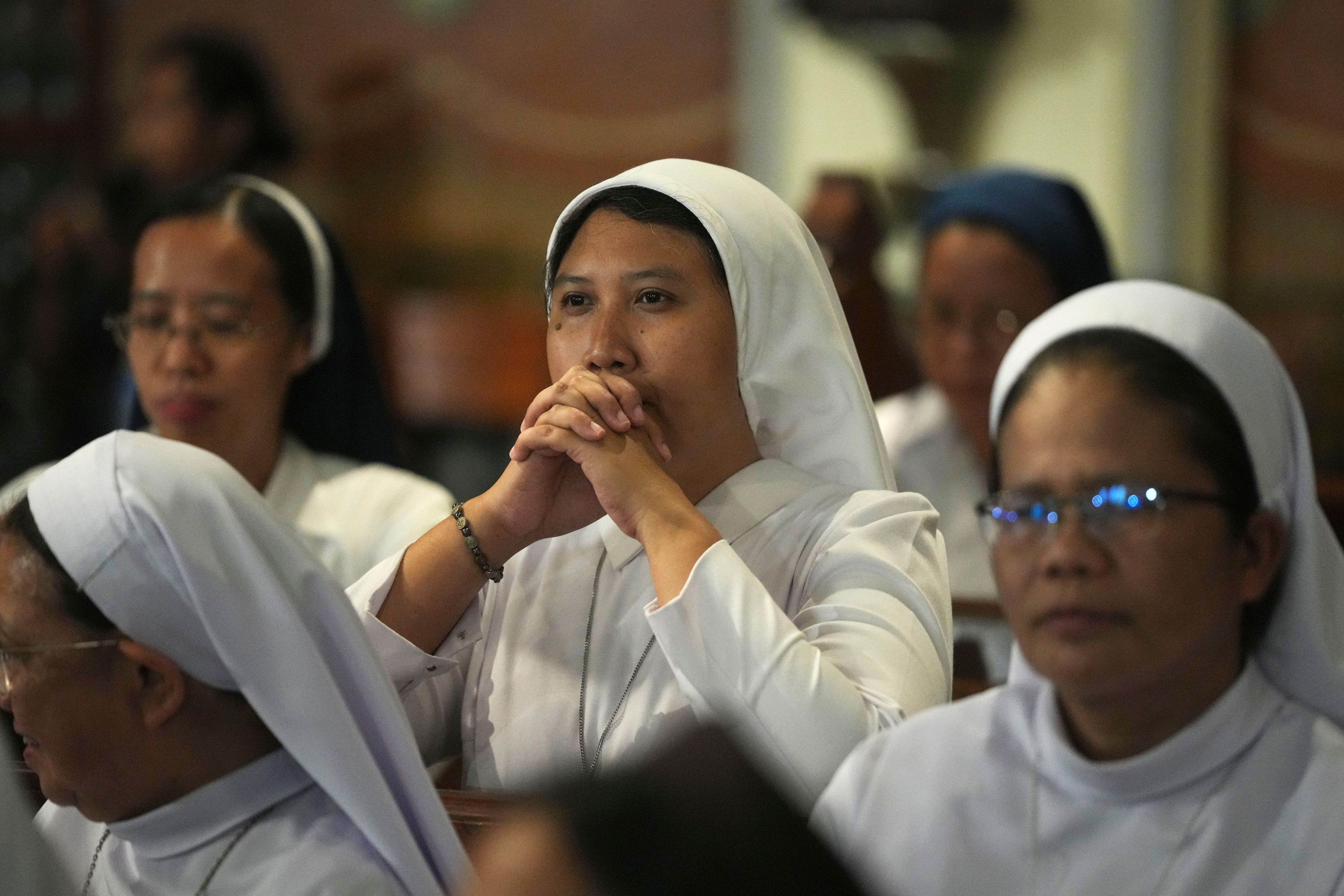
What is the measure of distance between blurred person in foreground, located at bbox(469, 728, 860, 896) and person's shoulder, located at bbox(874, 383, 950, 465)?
10.4 feet

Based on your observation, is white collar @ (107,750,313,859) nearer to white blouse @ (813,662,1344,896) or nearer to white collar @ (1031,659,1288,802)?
white blouse @ (813,662,1344,896)

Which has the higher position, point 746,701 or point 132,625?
point 132,625

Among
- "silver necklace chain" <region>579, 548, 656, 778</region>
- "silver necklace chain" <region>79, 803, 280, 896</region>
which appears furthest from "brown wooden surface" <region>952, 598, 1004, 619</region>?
"silver necklace chain" <region>79, 803, 280, 896</region>

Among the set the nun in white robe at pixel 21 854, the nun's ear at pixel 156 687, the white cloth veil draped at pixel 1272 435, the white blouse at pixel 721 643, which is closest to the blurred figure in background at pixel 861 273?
the white blouse at pixel 721 643

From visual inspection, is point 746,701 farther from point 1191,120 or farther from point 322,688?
point 1191,120

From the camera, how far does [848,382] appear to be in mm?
2695

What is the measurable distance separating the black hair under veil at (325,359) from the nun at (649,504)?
1266mm

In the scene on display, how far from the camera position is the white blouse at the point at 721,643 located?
7.51ft

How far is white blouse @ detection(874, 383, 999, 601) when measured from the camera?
4.23 m

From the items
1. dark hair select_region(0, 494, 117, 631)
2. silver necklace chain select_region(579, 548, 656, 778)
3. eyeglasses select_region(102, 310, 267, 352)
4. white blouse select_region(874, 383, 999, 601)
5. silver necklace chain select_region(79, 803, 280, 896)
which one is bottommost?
white blouse select_region(874, 383, 999, 601)

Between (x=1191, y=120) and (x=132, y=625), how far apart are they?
22.0 ft

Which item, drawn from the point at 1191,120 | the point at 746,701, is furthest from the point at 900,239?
the point at 746,701

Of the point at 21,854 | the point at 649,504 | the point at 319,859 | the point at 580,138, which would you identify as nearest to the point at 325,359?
the point at 649,504

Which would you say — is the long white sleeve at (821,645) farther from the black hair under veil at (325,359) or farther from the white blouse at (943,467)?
the black hair under veil at (325,359)
